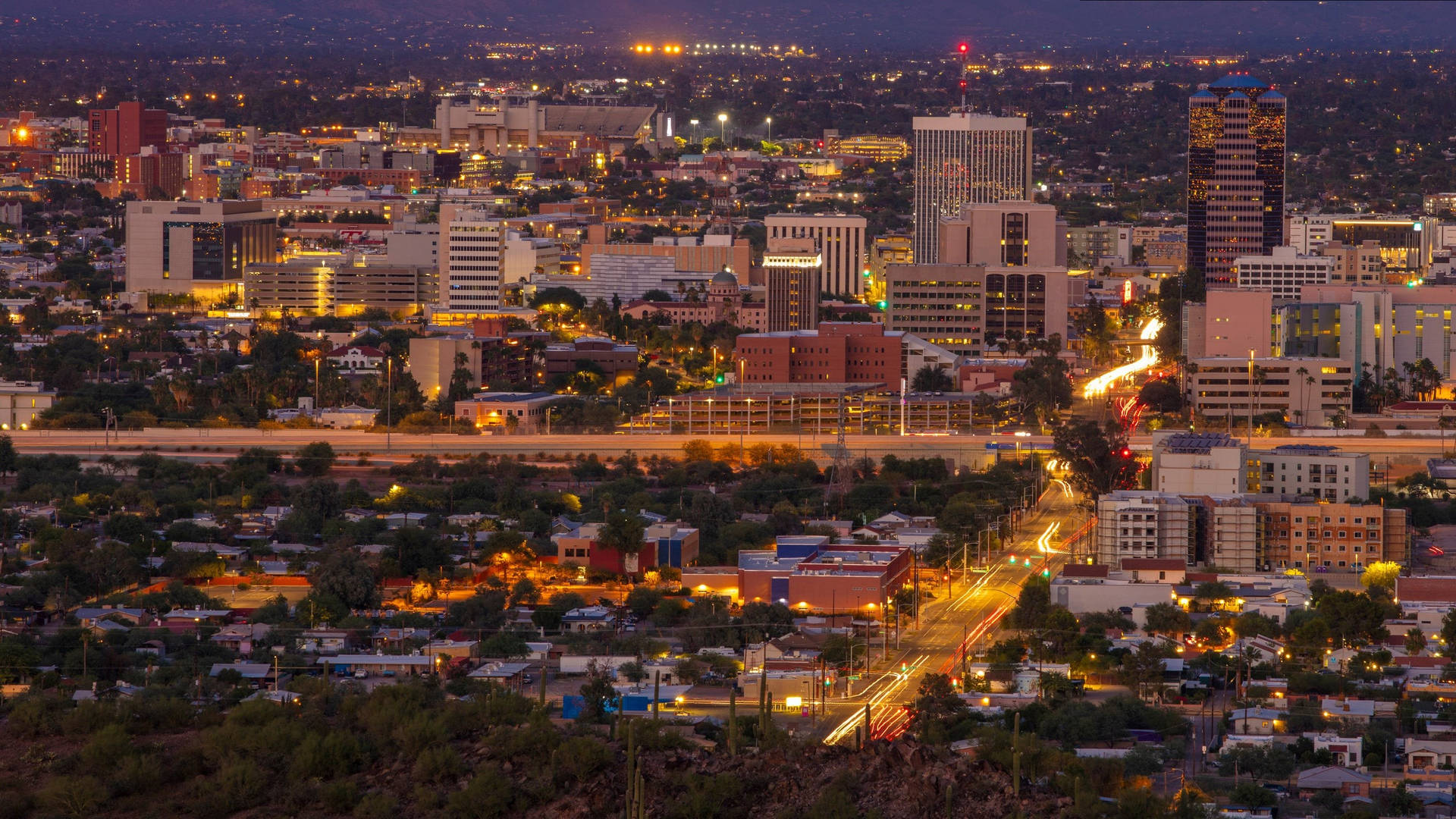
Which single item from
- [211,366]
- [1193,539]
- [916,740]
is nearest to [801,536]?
[1193,539]

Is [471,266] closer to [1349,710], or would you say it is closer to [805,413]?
[805,413]

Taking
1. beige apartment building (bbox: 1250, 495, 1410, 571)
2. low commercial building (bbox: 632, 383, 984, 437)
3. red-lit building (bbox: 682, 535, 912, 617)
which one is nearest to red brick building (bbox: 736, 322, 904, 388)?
low commercial building (bbox: 632, 383, 984, 437)

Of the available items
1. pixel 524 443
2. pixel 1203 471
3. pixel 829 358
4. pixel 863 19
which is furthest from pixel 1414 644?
pixel 863 19

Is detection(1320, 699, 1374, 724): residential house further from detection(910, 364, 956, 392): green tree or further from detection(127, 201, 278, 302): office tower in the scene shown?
detection(127, 201, 278, 302): office tower

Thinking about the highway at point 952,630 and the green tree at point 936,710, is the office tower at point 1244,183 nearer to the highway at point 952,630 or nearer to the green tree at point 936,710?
the highway at point 952,630

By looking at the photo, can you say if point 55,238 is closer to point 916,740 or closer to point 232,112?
point 232,112

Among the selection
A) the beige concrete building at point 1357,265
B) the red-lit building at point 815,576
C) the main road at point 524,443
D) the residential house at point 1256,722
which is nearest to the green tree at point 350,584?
the red-lit building at point 815,576

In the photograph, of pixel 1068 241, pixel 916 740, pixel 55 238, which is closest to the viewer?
pixel 916 740
